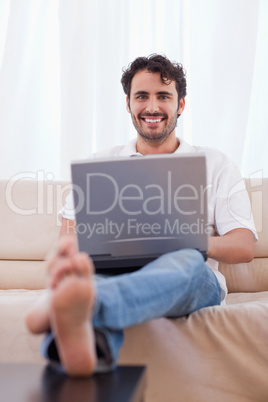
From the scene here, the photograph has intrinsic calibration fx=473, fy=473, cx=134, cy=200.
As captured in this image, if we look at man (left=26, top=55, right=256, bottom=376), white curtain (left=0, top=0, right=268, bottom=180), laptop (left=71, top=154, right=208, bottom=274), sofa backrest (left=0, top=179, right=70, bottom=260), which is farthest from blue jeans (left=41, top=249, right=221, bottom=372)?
white curtain (left=0, top=0, right=268, bottom=180)

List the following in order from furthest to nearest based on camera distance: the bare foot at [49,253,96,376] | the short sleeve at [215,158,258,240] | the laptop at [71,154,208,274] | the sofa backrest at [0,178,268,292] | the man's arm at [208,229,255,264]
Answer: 1. the sofa backrest at [0,178,268,292]
2. the short sleeve at [215,158,258,240]
3. the man's arm at [208,229,255,264]
4. the laptop at [71,154,208,274]
5. the bare foot at [49,253,96,376]

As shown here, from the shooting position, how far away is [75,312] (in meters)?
0.77

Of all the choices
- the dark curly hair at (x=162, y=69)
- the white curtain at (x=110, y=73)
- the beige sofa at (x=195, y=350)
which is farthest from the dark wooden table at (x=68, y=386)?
the white curtain at (x=110, y=73)

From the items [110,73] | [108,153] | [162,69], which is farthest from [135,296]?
[110,73]

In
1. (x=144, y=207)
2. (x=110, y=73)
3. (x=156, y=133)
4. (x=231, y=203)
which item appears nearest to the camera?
(x=144, y=207)

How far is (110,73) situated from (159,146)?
81 cm

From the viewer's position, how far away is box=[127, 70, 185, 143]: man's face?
1.94 metres

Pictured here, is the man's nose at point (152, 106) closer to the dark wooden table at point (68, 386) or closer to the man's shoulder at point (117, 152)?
the man's shoulder at point (117, 152)

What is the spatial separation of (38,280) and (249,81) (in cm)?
150

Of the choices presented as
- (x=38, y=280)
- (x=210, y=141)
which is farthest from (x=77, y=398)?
(x=210, y=141)

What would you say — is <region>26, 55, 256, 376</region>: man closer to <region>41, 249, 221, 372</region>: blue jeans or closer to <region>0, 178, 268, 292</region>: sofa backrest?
<region>41, 249, 221, 372</region>: blue jeans

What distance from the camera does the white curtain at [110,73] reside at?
99.3 inches

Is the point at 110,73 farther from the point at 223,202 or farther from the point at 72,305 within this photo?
the point at 72,305

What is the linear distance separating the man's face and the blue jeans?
91cm
